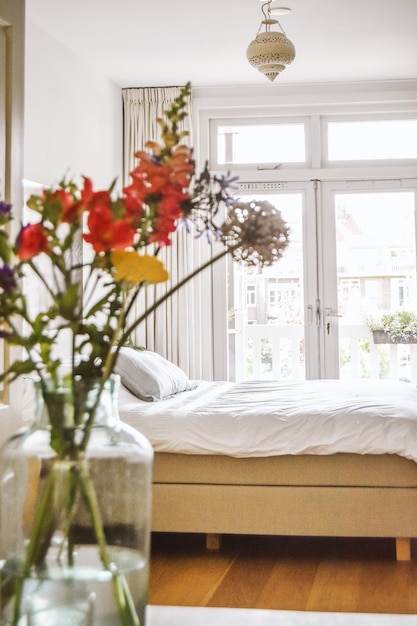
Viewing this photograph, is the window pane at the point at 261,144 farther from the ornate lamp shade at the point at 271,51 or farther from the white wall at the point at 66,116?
the ornate lamp shade at the point at 271,51

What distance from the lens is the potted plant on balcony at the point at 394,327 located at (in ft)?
21.0

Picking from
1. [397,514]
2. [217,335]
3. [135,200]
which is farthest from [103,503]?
[217,335]

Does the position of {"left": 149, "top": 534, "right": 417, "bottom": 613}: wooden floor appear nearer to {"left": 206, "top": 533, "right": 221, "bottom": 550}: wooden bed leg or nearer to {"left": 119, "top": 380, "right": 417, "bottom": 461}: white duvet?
{"left": 206, "top": 533, "right": 221, "bottom": 550}: wooden bed leg

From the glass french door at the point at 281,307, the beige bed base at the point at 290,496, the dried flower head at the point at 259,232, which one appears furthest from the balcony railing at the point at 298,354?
the dried flower head at the point at 259,232

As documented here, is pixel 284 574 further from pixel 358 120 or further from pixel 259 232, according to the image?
pixel 358 120

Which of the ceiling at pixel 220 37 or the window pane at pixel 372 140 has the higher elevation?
the ceiling at pixel 220 37

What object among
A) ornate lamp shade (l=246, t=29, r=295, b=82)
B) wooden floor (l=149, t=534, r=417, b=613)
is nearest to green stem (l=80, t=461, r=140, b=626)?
wooden floor (l=149, t=534, r=417, b=613)

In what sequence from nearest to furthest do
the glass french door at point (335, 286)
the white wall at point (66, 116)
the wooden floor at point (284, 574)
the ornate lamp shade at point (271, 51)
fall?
the wooden floor at point (284, 574), the ornate lamp shade at point (271, 51), the white wall at point (66, 116), the glass french door at point (335, 286)

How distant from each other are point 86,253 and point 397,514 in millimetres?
3011

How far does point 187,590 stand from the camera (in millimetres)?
3211

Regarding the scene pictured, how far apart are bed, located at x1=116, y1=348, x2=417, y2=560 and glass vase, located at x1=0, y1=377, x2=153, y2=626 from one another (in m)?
2.75

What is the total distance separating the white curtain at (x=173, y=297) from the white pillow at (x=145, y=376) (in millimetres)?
1805

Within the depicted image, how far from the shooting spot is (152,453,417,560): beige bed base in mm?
3545

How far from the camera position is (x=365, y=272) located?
6.54 metres
